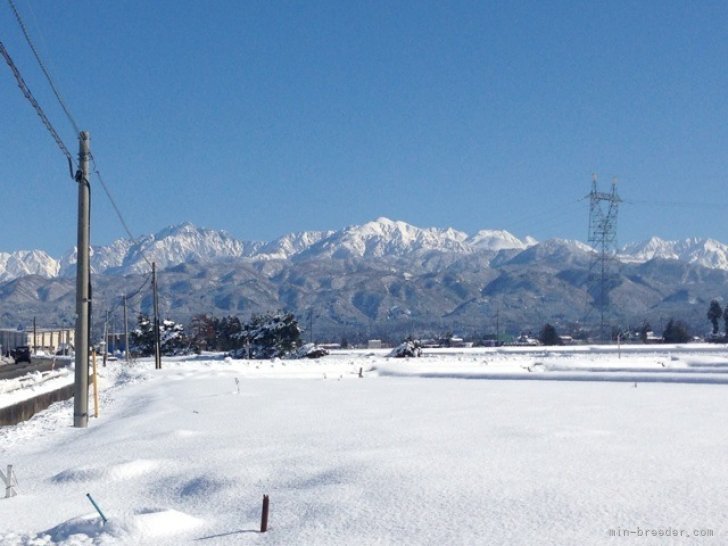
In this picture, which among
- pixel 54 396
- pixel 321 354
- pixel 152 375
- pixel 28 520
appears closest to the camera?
pixel 28 520

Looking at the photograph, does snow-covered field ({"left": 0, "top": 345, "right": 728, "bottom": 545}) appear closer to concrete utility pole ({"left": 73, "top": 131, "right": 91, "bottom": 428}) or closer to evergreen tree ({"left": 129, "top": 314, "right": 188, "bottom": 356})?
concrete utility pole ({"left": 73, "top": 131, "right": 91, "bottom": 428})

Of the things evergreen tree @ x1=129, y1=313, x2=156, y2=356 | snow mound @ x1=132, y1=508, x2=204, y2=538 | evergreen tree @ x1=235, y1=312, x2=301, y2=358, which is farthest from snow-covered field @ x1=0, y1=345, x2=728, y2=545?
evergreen tree @ x1=129, y1=313, x2=156, y2=356

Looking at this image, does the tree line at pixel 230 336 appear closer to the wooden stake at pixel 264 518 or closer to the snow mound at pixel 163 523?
the snow mound at pixel 163 523

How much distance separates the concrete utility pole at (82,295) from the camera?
66.4ft

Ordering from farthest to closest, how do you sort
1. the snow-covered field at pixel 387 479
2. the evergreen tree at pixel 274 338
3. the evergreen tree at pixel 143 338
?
the evergreen tree at pixel 143 338 → the evergreen tree at pixel 274 338 → the snow-covered field at pixel 387 479

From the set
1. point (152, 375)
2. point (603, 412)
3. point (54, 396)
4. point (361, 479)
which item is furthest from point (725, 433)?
point (152, 375)

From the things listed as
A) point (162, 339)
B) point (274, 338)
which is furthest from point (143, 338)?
point (274, 338)

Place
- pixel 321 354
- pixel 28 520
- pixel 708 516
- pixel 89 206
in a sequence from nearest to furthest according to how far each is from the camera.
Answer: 1. pixel 708 516
2. pixel 28 520
3. pixel 89 206
4. pixel 321 354

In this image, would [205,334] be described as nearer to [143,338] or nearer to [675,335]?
[143,338]

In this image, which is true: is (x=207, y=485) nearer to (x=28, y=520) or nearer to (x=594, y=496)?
(x=28, y=520)

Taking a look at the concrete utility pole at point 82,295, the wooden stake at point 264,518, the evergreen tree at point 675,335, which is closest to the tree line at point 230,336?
the evergreen tree at point 675,335

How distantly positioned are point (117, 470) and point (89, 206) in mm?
10287

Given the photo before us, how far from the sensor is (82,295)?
20609mm

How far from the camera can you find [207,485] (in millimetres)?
10836
